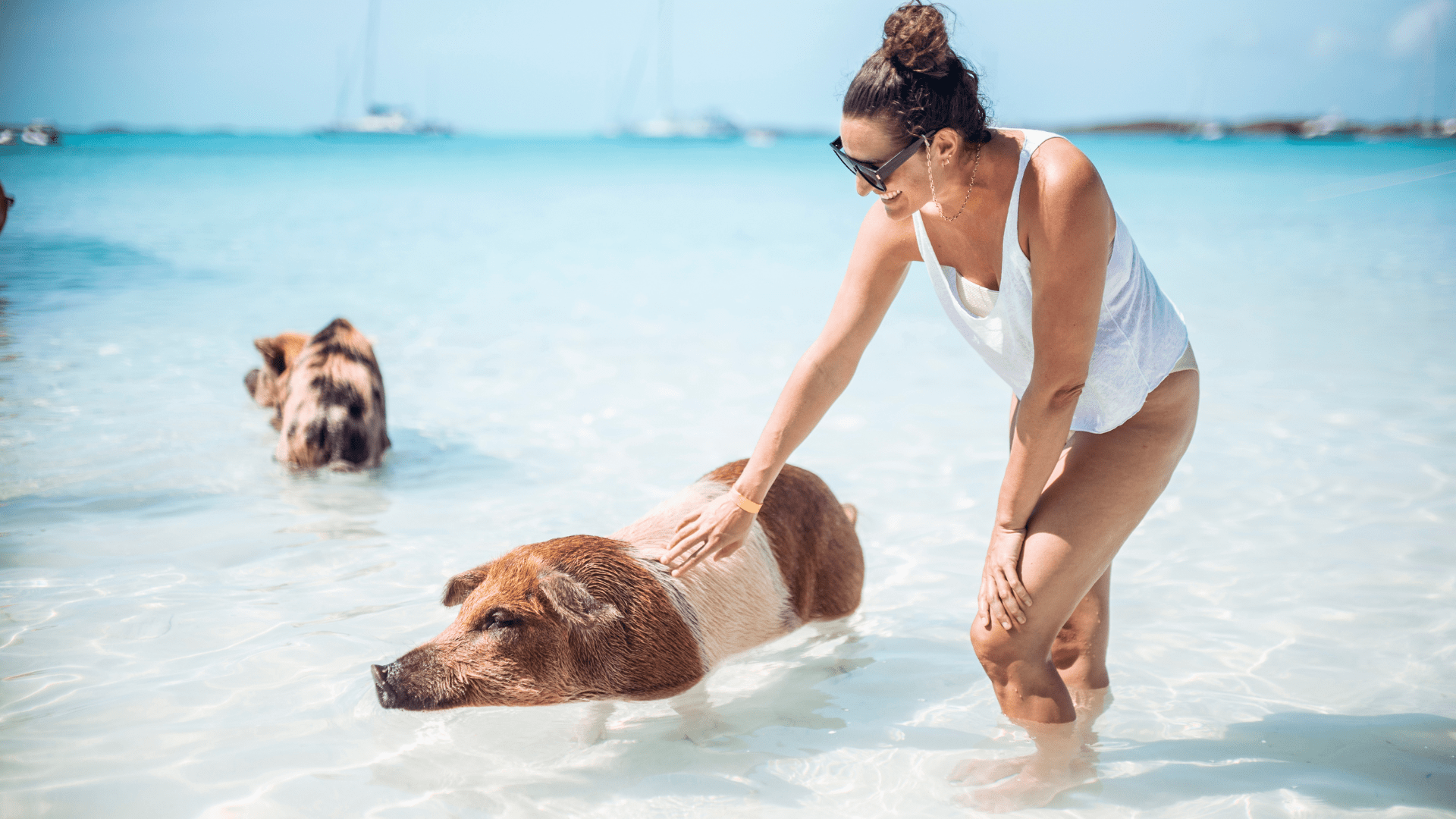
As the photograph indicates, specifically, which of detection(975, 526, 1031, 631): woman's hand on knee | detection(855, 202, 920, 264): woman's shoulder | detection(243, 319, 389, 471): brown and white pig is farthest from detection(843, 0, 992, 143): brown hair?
detection(243, 319, 389, 471): brown and white pig

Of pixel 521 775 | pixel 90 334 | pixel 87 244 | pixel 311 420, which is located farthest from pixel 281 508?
pixel 87 244

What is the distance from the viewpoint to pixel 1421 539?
5.18 m

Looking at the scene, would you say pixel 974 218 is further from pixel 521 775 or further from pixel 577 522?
pixel 577 522

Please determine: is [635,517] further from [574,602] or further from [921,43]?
[921,43]

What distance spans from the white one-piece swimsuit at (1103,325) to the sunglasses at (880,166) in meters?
0.29

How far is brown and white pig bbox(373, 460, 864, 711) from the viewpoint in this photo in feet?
9.91

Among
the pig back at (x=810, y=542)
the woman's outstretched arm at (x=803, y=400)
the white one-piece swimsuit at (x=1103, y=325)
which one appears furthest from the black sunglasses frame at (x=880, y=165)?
the pig back at (x=810, y=542)

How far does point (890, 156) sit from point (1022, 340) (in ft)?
2.18

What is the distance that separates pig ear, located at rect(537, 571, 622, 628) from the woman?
0.30 metres

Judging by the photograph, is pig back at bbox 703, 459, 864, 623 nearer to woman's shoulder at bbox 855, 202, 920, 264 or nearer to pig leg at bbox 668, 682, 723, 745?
pig leg at bbox 668, 682, 723, 745

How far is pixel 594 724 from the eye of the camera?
11.2ft

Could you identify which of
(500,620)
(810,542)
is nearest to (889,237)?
(810,542)

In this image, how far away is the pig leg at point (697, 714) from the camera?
11.2ft

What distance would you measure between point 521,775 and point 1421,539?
15.7ft
